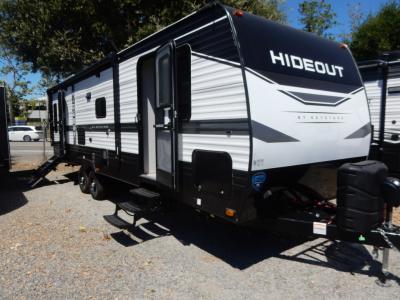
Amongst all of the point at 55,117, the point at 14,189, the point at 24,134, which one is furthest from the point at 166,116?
the point at 24,134

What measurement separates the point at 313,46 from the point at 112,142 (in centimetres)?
370

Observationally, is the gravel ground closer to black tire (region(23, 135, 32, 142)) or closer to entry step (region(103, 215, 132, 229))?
entry step (region(103, 215, 132, 229))

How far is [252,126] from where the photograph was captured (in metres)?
3.10

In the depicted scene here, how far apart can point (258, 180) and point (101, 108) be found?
13.3 ft

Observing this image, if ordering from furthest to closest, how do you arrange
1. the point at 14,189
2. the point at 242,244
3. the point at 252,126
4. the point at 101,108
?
the point at 14,189
the point at 101,108
the point at 242,244
the point at 252,126

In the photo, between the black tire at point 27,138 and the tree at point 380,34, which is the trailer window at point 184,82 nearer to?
the tree at point 380,34

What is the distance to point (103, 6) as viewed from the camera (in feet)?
39.0

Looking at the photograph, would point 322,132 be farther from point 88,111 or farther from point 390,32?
point 390,32

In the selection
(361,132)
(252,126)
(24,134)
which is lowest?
(24,134)

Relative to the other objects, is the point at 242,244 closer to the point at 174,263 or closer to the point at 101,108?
the point at 174,263

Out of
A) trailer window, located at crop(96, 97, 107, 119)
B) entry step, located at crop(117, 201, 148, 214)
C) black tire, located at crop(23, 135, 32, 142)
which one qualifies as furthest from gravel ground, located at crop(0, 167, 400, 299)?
black tire, located at crop(23, 135, 32, 142)

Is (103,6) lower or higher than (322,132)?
higher

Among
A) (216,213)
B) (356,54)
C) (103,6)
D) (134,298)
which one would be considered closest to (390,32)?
(356,54)

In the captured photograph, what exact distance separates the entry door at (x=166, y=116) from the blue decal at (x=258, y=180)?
4.03 ft
